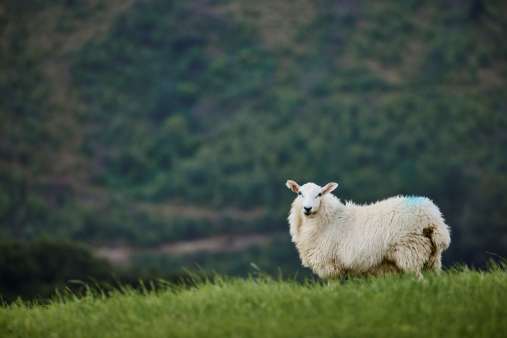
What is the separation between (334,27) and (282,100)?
12.2 metres

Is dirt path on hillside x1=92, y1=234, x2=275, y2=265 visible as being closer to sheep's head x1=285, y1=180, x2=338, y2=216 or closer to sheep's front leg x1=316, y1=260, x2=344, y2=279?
sheep's head x1=285, y1=180, x2=338, y2=216

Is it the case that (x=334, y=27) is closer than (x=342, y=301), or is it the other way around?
(x=342, y=301)

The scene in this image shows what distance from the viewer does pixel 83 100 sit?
9162 centimetres

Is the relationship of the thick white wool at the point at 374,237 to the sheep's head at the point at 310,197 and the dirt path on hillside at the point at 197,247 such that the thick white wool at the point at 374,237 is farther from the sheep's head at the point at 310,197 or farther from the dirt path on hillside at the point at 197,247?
the dirt path on hillside at the point at 197,247

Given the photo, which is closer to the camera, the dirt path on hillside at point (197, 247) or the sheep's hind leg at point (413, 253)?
the sheep's hind leg at point (413, 253)

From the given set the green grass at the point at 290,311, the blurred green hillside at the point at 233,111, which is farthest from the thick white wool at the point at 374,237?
the blurred green hillside at the point at 233,111

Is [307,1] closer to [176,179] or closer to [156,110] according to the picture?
[156,110]

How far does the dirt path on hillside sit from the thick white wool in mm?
55036

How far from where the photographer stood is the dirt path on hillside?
6738 cm

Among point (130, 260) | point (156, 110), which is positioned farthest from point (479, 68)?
point (130, 260)

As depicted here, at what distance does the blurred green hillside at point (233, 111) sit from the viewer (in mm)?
73250

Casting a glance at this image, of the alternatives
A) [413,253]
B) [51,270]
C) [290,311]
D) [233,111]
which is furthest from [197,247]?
[290,311]

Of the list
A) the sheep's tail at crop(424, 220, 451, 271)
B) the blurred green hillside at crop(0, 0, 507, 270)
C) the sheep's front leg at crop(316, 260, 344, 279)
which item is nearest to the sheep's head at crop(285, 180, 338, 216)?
the sheep's front leg at crop(316, 260, 344, 279)

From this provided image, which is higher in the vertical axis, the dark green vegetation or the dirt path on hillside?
the dark green vegetation
